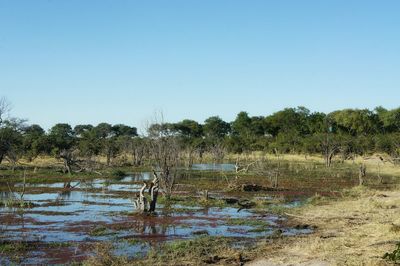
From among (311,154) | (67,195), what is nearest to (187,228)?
(67,195)

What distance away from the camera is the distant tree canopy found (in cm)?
6606

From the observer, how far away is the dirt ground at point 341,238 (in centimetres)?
1431

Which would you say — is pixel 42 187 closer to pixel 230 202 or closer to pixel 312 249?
pixel 230 202

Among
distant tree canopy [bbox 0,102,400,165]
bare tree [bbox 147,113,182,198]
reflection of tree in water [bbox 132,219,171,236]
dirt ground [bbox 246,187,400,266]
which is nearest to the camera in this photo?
dirt ground [bbox 246,187,400,266]

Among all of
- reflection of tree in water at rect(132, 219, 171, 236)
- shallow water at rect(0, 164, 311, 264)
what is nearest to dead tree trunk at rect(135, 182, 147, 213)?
shallow water at rect(0, 164, 311, 264)

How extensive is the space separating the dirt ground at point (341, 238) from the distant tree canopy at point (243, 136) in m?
13.5

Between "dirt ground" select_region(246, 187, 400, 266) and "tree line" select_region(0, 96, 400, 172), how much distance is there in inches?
506

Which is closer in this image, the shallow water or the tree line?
the shallow water

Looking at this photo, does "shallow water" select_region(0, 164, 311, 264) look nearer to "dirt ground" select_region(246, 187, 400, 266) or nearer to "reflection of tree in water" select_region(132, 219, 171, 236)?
"reflection of tree in water" select_region(132, 219, 171, 236)

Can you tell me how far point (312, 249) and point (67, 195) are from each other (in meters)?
21.6

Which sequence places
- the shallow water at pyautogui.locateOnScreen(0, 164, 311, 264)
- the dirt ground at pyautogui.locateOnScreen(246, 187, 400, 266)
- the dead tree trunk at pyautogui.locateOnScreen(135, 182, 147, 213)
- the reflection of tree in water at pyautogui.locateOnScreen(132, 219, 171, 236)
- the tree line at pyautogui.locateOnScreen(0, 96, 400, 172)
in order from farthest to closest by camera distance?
the tree line at pyautogui.locateOnScreen(0, 96, 400, 172) → the dead tree trunk at pyautogui.locateOnScreen(135, 182, 147, 213) → the reflection of tree in water at pyautogui.locateOnScreen(132, 219, 171, 236) → the shallow water at pyautogui.locateOnScreen(0, 164, 311, 264) → the dirt ground at pyautogui.locateOnScreen(246, 187, 400, 266)

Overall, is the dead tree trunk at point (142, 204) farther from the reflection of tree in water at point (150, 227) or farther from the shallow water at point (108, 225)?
the reflection of tree in water at point (150, 227)

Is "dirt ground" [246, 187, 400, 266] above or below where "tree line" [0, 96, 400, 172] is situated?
below

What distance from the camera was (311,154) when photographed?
80.8 meters
